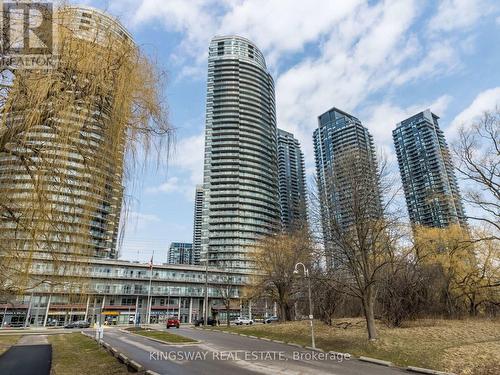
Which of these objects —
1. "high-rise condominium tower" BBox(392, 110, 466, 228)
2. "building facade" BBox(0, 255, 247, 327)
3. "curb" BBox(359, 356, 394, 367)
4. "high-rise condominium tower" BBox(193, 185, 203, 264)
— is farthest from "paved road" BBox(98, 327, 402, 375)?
"high-rise condominium tower" BBox(193, 185, 203, 264)

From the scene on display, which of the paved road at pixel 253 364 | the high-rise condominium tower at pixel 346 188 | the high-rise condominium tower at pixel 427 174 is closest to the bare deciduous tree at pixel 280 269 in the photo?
the high-rise condominium tower at pixel 427 174

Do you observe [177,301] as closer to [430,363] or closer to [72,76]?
[430,363]

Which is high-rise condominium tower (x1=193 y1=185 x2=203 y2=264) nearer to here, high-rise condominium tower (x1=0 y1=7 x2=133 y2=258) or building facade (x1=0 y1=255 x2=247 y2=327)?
building facade (x1=0 y1=255 x2=247 y2=327)

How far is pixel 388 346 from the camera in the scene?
1605 cm

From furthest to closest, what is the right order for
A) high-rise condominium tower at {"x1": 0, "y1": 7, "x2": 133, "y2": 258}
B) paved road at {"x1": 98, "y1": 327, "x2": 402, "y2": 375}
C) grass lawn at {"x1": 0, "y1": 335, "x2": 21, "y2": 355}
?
grass lawn at {"x1": 0, "y1": 335, "x2": 21, "y2": 355}
paved road at {"x1": 98, "y1": 327, "x2": 402, "y2": 375}
high-rise condominium tower at {"x1": 0, "y1": 7, "x2": 133, "y2": 258}

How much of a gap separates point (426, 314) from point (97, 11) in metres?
31.2

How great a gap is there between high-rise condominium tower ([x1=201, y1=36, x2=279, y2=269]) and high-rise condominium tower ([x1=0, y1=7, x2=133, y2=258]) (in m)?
101

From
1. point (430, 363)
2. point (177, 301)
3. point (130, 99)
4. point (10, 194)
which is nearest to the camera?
point (10, 194)

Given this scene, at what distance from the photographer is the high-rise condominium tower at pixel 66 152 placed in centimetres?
496

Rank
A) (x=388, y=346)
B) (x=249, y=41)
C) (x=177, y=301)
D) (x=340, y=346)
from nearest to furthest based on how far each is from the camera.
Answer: (x=388, y=346) < (x=340, y=346) < (x=177, y=301) < (x=249, y=41)

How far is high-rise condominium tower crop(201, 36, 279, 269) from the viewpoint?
378 feet

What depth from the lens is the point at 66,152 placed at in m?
5.31

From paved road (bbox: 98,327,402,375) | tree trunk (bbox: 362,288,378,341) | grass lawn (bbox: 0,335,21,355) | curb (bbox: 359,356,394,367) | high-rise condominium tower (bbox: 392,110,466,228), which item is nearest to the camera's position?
paved road (bbox: 98,327,402,375)

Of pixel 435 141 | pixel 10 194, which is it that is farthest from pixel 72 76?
pixel 435 141
